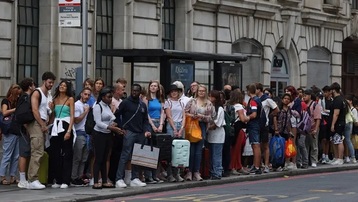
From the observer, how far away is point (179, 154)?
21.5 meters

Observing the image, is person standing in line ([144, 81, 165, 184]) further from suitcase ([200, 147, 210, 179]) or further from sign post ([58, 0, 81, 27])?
sign post ([58, 0, 81, 27])

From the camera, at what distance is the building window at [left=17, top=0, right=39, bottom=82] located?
1097 inches

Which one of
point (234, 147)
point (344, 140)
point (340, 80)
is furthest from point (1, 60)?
point (340, 80)

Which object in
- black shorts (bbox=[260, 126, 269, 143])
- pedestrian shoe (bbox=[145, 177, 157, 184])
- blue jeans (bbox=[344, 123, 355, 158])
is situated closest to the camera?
pedestrian shoe (bbox=[145, 177, 157, 184])

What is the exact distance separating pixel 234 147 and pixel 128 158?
4073 mm

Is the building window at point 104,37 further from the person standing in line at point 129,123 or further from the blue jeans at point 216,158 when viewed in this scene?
the person standing in line at point 129,123

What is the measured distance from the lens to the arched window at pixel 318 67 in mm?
41719

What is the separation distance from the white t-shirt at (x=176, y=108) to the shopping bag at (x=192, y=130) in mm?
278

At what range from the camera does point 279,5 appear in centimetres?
3888

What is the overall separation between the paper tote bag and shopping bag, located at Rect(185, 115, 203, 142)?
4.25ft

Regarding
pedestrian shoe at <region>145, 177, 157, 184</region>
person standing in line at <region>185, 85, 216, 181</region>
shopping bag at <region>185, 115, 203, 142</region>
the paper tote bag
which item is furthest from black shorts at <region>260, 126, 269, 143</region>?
the paper tote bag

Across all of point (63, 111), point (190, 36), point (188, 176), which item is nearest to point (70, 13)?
point (63, 111)

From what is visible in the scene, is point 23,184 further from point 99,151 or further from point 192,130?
point 192,130

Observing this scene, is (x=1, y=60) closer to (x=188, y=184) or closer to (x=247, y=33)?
(x=188, y=184)
